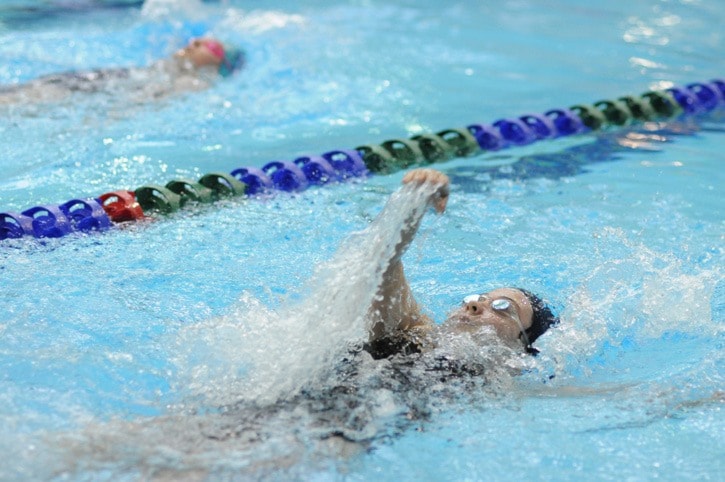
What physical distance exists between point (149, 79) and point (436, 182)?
4730 mm

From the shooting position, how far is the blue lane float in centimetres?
437

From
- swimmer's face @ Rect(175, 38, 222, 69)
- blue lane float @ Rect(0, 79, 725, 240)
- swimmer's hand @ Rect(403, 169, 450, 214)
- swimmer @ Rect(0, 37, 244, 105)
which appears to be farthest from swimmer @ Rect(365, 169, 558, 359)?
swimmer's face @ Rect(175, 38, 222, 69)

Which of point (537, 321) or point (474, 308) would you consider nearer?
point (474, 308)

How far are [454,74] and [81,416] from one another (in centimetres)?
585

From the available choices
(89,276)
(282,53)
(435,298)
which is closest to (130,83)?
(282,53)

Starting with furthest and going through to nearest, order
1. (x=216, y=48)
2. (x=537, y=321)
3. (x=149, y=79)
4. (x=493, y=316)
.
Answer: (x=216, y=48), (x=149, y=79), (x=537, y=321), (x=493, y=316)

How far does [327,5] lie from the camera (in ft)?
34.3

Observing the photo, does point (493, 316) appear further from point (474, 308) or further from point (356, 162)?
point (356, 162)

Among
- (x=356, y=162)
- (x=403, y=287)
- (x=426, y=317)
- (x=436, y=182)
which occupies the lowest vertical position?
(x=356, y=162)

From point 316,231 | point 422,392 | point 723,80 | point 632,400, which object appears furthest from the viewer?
point 723,80

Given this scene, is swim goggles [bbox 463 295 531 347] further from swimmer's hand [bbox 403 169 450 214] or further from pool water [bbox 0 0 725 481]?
swimmer's hand [bbox 403 169 450 214]

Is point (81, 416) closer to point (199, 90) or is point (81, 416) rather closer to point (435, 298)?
point (435, 298)

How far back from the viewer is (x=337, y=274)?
3.04 metres

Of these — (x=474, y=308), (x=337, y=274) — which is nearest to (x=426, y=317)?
(x=474, y=308)
